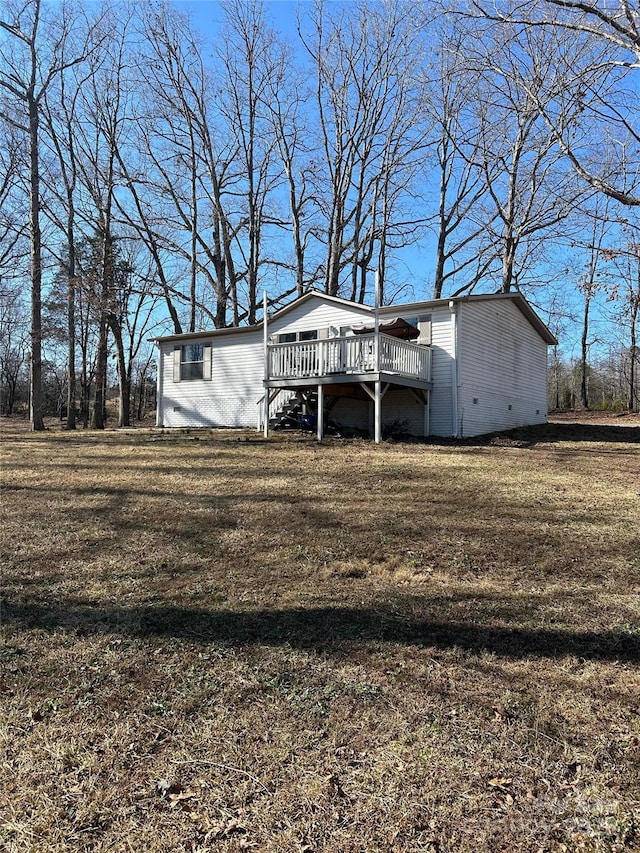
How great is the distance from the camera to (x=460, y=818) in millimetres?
2033

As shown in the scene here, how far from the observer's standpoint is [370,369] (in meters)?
12.6

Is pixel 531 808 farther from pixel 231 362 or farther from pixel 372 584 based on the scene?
pixel 231 362

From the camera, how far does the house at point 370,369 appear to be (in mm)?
13219

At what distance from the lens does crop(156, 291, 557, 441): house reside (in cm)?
1322

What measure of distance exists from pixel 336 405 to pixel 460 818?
47.2 feet

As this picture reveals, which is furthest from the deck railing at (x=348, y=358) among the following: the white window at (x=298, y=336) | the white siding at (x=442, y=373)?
the white window at (x=298, y=336)

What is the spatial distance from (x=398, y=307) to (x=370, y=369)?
3010mm

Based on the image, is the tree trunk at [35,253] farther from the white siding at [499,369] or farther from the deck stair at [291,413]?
the white siding at [499,369]

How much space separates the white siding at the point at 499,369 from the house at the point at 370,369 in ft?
0.11

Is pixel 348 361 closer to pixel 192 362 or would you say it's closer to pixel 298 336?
pixel 298 336

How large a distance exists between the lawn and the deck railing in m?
6.48

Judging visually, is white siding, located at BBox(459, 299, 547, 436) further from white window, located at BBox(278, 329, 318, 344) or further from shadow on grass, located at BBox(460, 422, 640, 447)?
white window, located at BBox(278, 329, 318, 344)

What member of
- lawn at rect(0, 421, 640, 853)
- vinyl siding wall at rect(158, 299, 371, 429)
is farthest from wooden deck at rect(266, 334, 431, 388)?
lawn at rect(0, 421, 640, 853)

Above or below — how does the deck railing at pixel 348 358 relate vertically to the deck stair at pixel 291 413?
above
